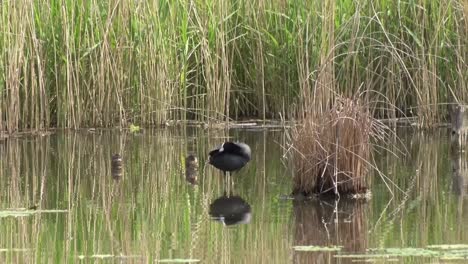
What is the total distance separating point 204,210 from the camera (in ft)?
31.6

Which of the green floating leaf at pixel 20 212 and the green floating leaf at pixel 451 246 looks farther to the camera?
the green floating leaf at pixel 20 212

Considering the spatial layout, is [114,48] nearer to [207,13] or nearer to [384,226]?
[207,13]

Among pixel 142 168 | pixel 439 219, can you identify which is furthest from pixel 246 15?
pixel 439 219

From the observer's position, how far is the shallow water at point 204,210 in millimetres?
7852

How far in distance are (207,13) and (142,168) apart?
3.68 metres

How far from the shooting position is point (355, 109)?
9891 millimetres

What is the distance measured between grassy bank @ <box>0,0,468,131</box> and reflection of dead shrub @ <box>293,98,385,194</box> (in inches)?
172

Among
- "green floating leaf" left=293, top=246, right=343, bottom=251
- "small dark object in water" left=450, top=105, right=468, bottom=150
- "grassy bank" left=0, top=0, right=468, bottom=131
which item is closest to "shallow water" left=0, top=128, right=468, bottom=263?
"green floating leaf" left=293, top=246, right=343, bottom=251

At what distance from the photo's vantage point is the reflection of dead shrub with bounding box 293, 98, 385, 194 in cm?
985

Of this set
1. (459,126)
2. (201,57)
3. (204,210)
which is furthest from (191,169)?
(201,57)

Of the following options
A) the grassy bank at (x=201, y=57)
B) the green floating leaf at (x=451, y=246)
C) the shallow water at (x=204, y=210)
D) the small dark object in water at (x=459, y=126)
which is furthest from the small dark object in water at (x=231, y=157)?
the grassy bank at (x=201, y=57)

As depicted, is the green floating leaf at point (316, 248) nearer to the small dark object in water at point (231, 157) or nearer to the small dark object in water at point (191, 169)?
the small dark object in water at point (231, 157)

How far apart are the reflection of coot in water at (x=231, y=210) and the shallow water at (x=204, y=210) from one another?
0.07 ft

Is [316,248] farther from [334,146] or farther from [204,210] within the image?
[334,146]
